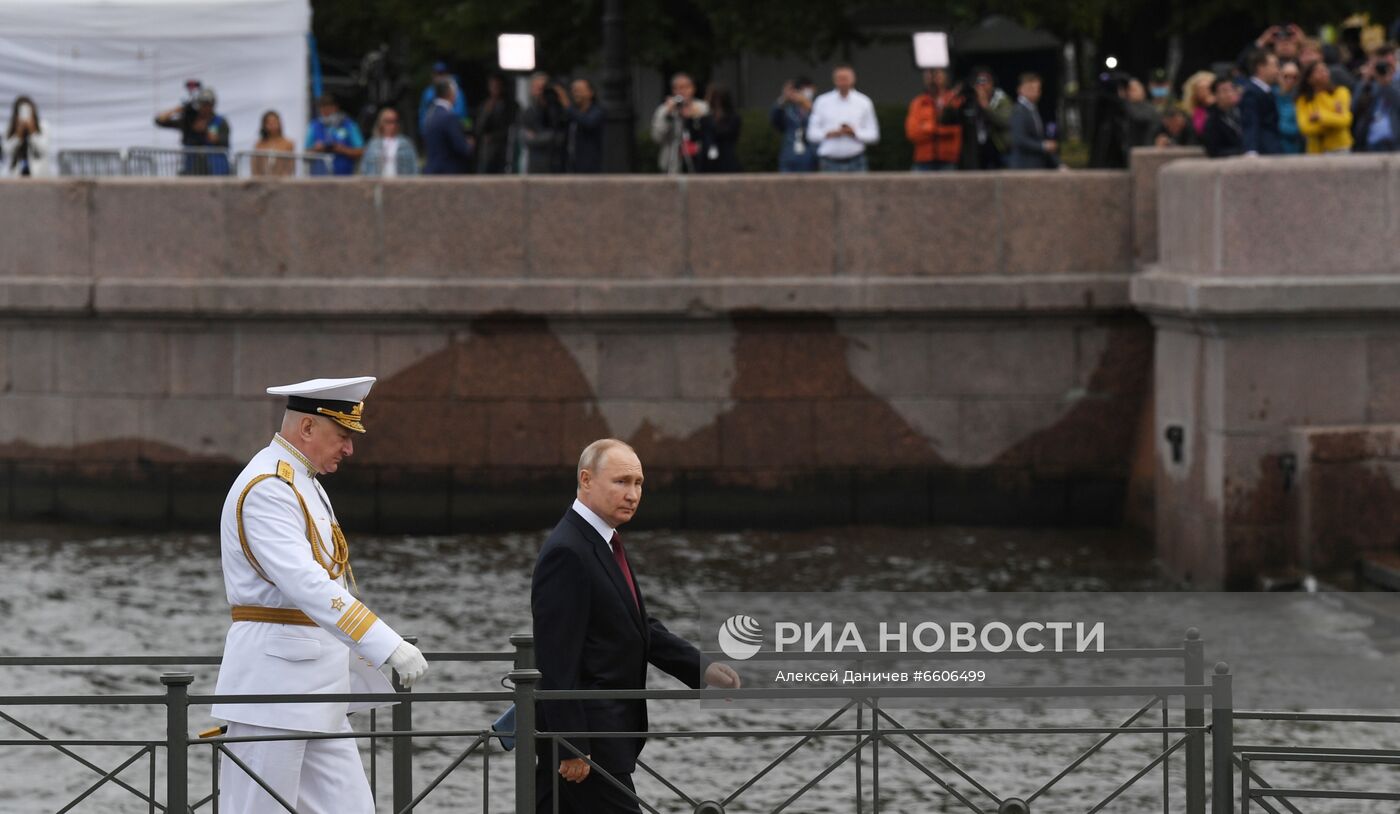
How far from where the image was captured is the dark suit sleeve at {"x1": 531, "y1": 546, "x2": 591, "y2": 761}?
6547 millimetres

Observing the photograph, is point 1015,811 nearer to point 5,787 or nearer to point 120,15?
point 5,787

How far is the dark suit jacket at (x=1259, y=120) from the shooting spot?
49.9 ft

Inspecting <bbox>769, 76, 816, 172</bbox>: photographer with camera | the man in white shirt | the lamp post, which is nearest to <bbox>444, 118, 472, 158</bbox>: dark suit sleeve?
the lamp post

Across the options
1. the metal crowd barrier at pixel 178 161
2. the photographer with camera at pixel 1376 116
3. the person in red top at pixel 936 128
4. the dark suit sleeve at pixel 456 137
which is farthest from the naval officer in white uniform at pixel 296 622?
the metal crowd barrier at pixel 178 161

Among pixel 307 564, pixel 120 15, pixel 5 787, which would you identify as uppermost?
pixel 120 15

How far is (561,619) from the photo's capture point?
6582 mm

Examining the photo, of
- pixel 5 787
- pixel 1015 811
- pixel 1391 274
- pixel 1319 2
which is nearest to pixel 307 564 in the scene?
pixel 1015 811

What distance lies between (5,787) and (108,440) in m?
6.64

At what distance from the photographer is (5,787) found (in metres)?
10.6

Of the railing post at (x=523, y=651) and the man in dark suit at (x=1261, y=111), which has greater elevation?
the man in dark suit at (x=1261, y=111)

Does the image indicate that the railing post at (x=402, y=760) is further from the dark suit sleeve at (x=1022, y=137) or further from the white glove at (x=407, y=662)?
the dark suit sleeve at (x=1022, y=137)

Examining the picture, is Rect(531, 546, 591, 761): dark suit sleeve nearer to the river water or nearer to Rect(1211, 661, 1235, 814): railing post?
the river water

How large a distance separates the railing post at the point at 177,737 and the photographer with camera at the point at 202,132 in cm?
1422

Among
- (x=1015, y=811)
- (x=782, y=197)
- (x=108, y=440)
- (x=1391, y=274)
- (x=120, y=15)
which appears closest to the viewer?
(x=1015, y=811)
